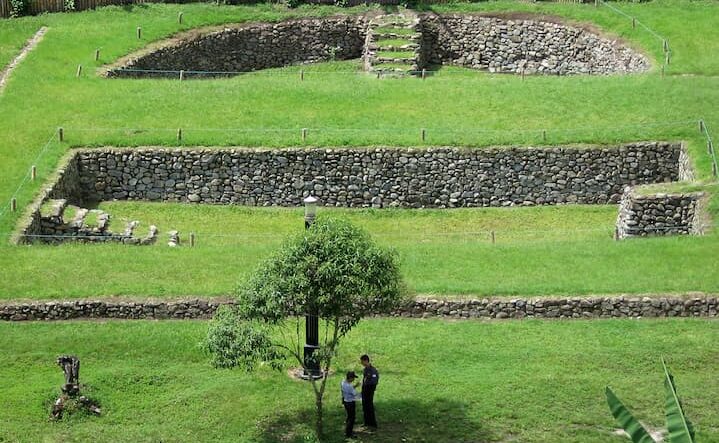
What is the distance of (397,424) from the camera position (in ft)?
127

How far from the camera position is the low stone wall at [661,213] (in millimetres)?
53094

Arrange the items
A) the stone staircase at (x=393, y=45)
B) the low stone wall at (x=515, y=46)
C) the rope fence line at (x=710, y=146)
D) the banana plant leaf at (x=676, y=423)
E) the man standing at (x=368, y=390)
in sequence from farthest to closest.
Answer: the low stone wall at (x=515, y=46) → the stone staircase at (x=393, y=45) → the rope fence line at (x=710, y=146) → the man standing at (x=368, y=390) → the banana plant leaf at (x=676, y=423)

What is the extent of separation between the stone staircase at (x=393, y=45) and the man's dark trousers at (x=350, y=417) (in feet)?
105

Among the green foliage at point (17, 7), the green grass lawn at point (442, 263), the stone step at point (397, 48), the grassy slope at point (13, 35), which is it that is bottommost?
the green grass lawn at point (442, 263)

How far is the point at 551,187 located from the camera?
5891cm

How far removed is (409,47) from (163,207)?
17.1m

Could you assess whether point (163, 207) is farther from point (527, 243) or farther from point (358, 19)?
point (358, 19)

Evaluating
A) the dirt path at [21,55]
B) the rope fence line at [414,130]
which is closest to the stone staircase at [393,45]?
the rope fence line at [414,130]

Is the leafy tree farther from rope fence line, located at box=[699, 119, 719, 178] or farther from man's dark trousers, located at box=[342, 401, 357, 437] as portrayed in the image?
rope fence line, located at box=[699, 119, 719, 178]

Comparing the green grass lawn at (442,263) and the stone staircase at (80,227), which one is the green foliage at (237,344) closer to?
the green grass lawn at (442,263)

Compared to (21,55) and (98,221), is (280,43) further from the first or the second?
(98,221)

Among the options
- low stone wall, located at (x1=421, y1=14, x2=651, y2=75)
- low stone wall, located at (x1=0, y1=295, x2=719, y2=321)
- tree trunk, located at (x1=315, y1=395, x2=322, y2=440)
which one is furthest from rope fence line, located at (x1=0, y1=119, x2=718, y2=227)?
tree trunk, located at (x1=315, y1=395, x2=322, y2=440)

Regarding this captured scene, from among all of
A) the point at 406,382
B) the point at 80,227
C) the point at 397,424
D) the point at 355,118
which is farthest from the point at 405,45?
the point at 397,424

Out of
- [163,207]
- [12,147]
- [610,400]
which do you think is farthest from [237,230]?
[610,400]
